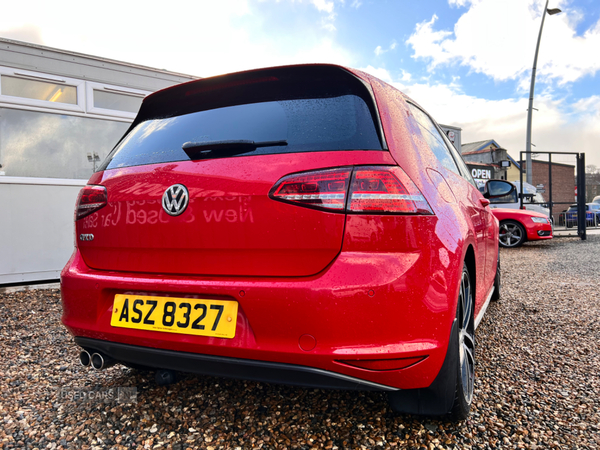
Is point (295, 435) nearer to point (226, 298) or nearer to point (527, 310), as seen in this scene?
point (226, 298)

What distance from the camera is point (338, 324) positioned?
143cm

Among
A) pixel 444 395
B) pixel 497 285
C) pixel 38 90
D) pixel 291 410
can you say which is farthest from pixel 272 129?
pixel 38 90

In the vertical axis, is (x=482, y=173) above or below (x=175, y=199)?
above

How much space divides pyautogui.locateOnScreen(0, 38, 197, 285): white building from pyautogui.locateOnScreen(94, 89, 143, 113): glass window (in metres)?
0.01

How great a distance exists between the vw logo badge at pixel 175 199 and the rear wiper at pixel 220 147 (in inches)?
5.9

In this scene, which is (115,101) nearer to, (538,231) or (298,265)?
(298,265)

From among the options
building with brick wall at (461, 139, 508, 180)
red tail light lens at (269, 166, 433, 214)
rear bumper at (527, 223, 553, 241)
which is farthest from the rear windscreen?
building with brick wall at (461, 139, 508, 180)

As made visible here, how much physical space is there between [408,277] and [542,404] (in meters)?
1.27

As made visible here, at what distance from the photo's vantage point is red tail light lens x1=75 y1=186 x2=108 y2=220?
74.0 inches

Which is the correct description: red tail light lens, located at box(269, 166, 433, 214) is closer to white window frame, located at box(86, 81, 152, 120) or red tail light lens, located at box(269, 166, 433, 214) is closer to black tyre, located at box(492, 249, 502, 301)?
black tyre, located at box(492, 249, 502, 301)

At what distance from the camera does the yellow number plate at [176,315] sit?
155 centimetres

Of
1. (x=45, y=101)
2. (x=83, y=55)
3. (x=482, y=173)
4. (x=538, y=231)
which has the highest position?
(x=482, y=173)

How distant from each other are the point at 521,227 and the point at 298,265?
409 inches

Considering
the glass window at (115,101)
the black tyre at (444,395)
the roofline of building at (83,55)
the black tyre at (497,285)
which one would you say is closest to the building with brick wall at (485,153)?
the roofline of building at (83,55)
